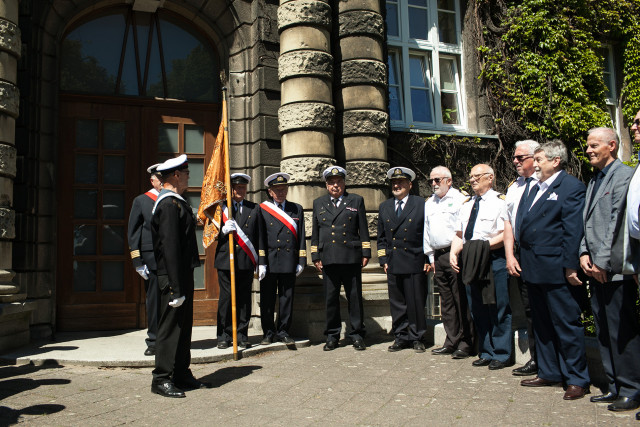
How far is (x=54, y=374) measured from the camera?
600cm

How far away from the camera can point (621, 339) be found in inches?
181

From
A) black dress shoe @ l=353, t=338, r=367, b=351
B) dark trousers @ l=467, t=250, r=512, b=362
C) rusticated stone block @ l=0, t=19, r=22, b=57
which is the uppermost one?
rusticated stone block @ l=0, t=19, r=22, b=57

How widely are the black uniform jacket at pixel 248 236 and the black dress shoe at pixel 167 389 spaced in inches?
87.7

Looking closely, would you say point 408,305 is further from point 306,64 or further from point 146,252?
point 306,64

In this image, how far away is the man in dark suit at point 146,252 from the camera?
6818 mm

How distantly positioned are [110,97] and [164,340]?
500 cm

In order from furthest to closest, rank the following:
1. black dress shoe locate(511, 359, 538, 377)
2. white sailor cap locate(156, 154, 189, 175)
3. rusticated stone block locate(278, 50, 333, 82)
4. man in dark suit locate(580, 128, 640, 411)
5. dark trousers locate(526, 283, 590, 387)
Answer: rusticated stone block locate(278, 50, 333, 82)
black dress shoe locate(511, 359, 538, 377)
white sailor cap locate(156, 154, 189, 175)
dark trousers locate(526, 283, 590, 387)
man in dark suit locate(580, 128, 640, 411)

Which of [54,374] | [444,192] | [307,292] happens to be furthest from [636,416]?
[54,374]

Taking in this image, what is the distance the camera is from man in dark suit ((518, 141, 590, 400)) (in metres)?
4.96

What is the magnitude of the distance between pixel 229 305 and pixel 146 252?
46.4 inches

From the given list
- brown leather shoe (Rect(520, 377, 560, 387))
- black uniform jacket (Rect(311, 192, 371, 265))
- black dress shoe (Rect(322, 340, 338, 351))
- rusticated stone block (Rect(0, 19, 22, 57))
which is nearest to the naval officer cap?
black uniform jacket (Rect(311, 192, 371, 265))

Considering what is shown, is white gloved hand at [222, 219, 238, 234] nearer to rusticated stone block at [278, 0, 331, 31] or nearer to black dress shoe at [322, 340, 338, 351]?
black dress shoe at [322, 340, 338, 351]

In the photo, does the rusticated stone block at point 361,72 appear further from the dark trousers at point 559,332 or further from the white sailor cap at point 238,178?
the dark trousers at point 559,332

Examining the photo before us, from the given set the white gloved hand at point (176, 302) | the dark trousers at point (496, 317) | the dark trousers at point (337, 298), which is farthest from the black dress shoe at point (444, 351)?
the white gloved hand at point (176, 302)
